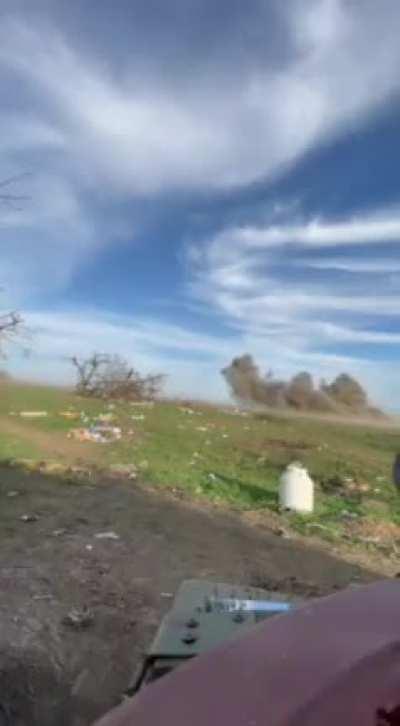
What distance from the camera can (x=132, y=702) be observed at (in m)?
1.02

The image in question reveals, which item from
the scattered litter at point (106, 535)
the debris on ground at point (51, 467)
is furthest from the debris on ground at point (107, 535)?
the debris on ground at point (51, 467)

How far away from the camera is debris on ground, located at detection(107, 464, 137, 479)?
817 cm

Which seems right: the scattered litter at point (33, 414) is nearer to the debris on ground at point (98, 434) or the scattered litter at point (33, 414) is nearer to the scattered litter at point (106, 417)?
the scattered litter at point (106, 417)

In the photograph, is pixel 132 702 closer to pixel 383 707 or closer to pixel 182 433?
pixel 383 707

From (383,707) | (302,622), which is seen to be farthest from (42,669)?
(383,707)

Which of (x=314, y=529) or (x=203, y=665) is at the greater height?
(x=203, y=665)

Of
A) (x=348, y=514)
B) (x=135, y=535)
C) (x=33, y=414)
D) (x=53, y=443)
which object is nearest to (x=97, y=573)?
(x=135, y=535)

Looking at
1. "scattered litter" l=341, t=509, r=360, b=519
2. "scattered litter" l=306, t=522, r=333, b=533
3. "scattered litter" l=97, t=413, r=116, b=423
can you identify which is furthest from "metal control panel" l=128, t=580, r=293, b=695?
"scattered litter" l=97, t=413, r=116, b=423

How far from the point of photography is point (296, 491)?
714cm

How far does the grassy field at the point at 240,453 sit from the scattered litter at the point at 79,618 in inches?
111

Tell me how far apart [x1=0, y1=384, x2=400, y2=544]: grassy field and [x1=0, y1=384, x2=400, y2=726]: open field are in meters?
0.03

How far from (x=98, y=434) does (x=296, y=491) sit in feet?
14.0

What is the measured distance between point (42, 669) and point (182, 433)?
8.08 meters

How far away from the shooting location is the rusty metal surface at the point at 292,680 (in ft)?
2.96
